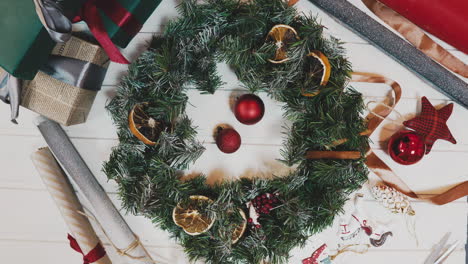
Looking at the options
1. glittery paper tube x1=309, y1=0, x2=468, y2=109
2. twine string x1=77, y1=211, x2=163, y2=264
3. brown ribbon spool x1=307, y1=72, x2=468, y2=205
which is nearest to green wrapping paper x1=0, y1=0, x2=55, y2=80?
twine string x1=77, y1=211, x2=163, y2=264

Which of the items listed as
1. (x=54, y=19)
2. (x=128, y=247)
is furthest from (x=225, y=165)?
(x=54, y=19)

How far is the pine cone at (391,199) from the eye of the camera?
1.22 m

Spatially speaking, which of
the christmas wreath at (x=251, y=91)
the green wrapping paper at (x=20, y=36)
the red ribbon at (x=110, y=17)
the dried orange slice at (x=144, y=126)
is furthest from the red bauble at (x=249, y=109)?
the green wrapping paper at (x=20, y=36)

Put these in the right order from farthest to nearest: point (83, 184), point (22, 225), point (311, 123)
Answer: point (22, 225), point (83, 184), point (311, 123)

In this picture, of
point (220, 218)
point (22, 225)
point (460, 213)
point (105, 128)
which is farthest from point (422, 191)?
point (22, 225)

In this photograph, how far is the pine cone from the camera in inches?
47.9

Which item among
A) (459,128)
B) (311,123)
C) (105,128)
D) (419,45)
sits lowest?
(105,128)

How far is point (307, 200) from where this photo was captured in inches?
44.1

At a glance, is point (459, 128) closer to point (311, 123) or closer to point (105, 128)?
point (311, 123)

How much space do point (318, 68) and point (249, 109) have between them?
0.25 metres

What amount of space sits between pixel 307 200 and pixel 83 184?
774mm

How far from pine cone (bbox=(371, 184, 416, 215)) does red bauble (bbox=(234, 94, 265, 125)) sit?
1.65ft

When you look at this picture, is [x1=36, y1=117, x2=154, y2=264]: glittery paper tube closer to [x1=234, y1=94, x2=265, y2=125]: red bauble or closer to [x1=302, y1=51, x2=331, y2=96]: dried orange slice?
[x1=234, y1=94, x2=265, y2=125]: red bauble

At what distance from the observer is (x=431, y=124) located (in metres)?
1.19
